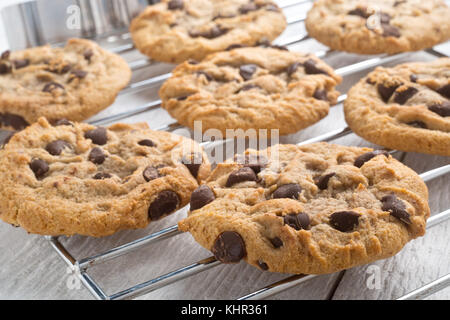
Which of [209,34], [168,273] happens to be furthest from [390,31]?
[168,273]

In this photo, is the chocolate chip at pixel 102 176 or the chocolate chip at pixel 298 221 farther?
the chocolate chip at pixel 102 176

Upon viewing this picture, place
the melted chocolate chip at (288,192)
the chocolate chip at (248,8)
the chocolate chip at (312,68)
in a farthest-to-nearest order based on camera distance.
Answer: the chocolate chip at (248,8)
the chocolate chip at (312,68)
the melted chocolate chip at (288,192)

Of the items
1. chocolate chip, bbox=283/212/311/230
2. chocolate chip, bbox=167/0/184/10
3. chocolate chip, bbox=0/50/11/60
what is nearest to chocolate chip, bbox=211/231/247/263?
chocolate chip, bbox=283/212/311/230

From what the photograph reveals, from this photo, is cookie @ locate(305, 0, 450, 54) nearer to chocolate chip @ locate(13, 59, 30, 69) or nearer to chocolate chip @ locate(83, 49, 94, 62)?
chocolate chip @ locate(83, 49, 94, 62)

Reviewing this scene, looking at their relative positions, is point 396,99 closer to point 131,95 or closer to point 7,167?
point 131,95

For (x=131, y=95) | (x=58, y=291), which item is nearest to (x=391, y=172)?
(x=58, y=291)

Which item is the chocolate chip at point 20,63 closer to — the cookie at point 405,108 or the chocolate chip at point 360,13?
the cookie at point 405,108


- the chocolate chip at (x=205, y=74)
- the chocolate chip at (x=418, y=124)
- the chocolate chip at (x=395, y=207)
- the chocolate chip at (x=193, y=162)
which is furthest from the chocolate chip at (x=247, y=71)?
the chocolate chip at (x=395, y=207)
